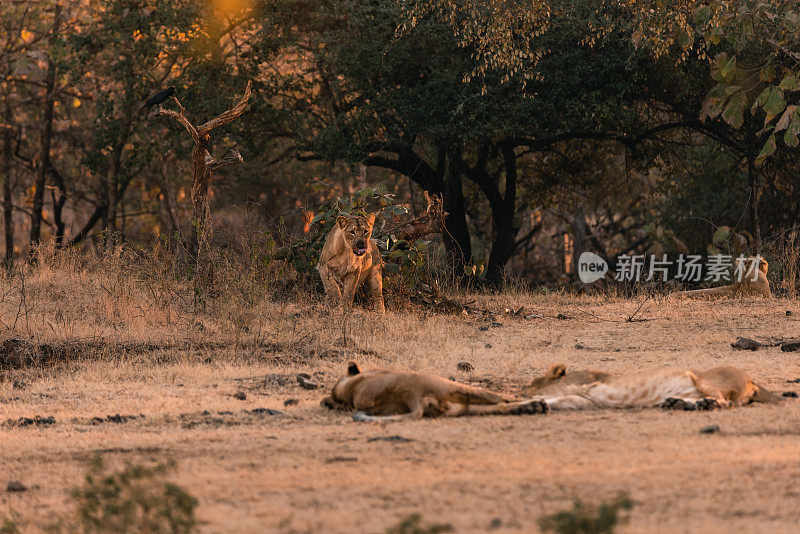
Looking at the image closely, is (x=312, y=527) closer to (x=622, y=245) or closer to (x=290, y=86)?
(x=290, y=86)

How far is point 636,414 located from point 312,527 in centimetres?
280

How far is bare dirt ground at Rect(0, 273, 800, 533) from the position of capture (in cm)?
372

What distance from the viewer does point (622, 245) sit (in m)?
28.5

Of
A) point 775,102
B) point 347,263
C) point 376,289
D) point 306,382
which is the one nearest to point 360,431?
point 306,382

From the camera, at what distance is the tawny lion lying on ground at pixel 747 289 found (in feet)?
43.1

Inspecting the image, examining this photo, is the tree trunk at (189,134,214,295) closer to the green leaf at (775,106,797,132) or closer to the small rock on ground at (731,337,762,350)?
the small rock on ground at (731,337,762,350)

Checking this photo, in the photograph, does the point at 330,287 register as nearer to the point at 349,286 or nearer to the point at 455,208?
the point at 349,286

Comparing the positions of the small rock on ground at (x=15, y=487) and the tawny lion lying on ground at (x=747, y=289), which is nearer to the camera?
the small rock on ground at (x=15, y=487)

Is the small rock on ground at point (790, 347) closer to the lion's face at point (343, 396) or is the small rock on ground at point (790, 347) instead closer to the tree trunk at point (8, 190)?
the lion's face at point (343, 396)

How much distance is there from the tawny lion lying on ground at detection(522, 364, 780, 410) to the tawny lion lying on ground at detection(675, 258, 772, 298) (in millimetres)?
7392

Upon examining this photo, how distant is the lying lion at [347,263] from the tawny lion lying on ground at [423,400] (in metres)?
4.66

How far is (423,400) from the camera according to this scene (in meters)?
5.62

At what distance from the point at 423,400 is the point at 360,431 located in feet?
Result: 1.49

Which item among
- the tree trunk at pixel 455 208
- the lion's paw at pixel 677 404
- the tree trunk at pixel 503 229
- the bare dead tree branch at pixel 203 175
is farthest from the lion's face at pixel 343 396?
the tree trunk at pixel 503 229
